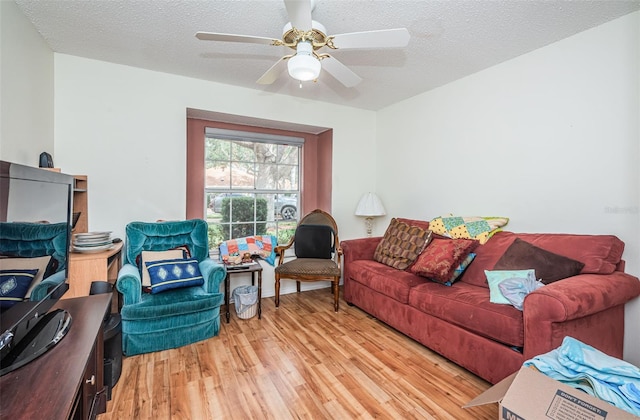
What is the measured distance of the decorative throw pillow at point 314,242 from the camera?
3.60m

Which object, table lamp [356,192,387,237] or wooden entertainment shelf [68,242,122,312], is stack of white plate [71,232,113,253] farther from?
table lamp [356,192,387,237]

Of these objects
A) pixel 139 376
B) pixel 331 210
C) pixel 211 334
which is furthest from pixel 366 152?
pixel 139 376

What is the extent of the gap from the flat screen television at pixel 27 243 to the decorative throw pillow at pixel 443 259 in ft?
7.65

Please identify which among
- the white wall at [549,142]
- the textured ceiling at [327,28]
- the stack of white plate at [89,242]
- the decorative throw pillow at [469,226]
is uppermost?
the textured ceiling at [327,28]

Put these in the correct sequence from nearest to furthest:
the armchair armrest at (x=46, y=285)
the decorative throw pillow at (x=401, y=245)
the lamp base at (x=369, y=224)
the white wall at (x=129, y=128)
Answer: the armchair armrest at (x=46, y=285) → the white wall at (x=129, y=128) → the decorative throw pillow at (x=401, y=245) → the lamp base at (x=369, y=224)

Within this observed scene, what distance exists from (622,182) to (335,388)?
93.2 inches

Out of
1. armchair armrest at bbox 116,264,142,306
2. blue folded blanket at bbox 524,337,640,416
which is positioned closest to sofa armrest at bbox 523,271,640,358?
blue folded blanket at bbox 524,337,640,416

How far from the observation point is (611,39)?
2.04 meters

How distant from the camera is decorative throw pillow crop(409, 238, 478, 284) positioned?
7.90 ft

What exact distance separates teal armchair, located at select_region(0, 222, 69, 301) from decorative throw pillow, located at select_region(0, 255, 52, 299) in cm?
1

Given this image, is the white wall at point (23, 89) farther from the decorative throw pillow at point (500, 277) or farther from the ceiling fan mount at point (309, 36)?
the decorative throw pillow at point (500, 277)

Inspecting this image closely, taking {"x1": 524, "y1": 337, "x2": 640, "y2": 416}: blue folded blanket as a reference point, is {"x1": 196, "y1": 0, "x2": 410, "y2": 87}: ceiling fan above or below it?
above

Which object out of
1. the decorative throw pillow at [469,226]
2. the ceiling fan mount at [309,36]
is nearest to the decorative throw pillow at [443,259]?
the decorative throw pillow at [469,226]

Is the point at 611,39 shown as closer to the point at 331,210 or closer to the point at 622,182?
the point at 622,182
